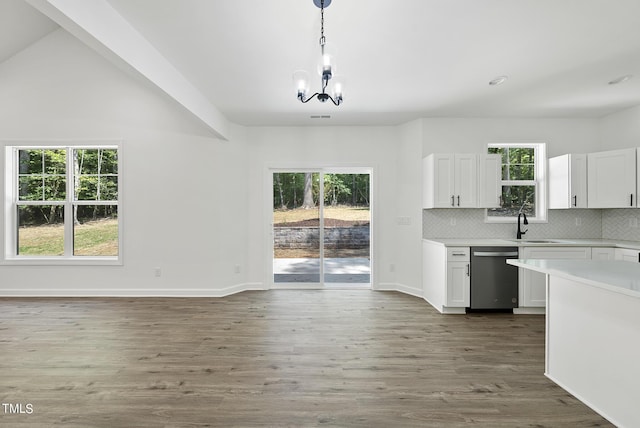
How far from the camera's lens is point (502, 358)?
266cm

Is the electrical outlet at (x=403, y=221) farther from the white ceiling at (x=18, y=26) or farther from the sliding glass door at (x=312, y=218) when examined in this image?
the white ceiling at (x=18, y=26)

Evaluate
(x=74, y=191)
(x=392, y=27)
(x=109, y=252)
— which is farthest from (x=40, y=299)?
(x=392, y=27)

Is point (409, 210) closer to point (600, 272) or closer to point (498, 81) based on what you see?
point (498, 81)

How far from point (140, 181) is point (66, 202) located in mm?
1275

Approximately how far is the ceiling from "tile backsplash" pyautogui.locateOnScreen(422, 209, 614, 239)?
4.81ft

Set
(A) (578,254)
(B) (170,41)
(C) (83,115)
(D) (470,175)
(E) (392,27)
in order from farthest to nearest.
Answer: (C) (83,115) → (D) (470,175) → (A) (578,254) → (B) (170,41) → (E) (392,27)

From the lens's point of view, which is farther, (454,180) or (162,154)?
(162,154)

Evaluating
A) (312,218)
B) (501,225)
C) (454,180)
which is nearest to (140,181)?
(312,218)

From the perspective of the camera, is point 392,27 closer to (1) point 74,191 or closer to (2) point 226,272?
(2) point 226,272

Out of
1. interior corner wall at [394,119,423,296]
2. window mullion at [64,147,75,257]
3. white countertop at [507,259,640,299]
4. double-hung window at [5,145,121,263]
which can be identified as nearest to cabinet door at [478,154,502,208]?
interior corner wall at [394,119,423,296]

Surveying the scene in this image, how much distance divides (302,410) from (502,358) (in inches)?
73.1

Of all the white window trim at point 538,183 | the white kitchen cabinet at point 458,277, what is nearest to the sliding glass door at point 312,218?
the white kitchen cabinet at point 458,277

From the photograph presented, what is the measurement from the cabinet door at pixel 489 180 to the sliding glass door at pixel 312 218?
167cm

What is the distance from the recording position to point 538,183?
453cm
